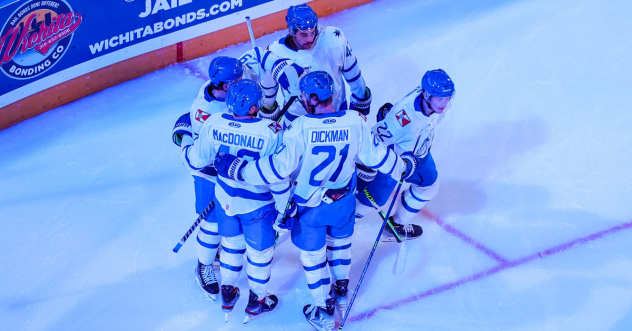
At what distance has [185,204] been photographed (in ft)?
13.0

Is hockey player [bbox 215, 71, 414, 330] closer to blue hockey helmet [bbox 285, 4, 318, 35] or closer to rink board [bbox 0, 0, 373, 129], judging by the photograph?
blue hockey helmet [bbox 285, 4, 318, 35]

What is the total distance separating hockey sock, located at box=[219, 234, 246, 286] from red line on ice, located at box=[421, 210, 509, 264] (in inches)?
49.4

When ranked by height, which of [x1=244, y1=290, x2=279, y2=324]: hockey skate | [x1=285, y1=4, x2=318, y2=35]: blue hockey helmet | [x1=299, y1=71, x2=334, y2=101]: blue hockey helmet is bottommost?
[x1=244, y1=290, x2=279, y2=324]: hockey skate

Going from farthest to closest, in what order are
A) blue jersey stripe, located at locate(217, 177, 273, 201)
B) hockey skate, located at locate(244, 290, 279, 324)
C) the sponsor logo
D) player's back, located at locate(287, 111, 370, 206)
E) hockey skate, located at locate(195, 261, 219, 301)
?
1. the sponsor logo
2. hockey skate, located at locate(195, 261, 219, 301)
3. hockey skate, located at locate(244, 290, 279, 324)
4. blue jersey stripe, located at locate(217, 177, 273, 201)
5. player's back, located at locate(287, 111, 370, 206)

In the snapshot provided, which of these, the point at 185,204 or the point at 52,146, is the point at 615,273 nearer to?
the point at 185,204

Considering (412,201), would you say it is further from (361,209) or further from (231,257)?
(231,257)

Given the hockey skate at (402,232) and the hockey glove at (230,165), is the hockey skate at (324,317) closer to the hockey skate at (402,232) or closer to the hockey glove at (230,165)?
the hockey skate at (402,232)

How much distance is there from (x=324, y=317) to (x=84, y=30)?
2894 mm

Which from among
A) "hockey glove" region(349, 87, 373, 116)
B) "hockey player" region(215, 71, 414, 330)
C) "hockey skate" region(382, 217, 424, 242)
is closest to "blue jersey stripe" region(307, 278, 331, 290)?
→ "hockey player" region(215, 71, 414, 330)

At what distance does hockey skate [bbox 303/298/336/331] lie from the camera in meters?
3.19

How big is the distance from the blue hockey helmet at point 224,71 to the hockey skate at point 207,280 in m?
1.05

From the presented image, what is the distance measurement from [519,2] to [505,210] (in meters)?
2.43

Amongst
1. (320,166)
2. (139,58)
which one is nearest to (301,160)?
(320,166)

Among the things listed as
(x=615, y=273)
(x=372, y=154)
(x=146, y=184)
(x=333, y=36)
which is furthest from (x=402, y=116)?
(x=146, y=184)
